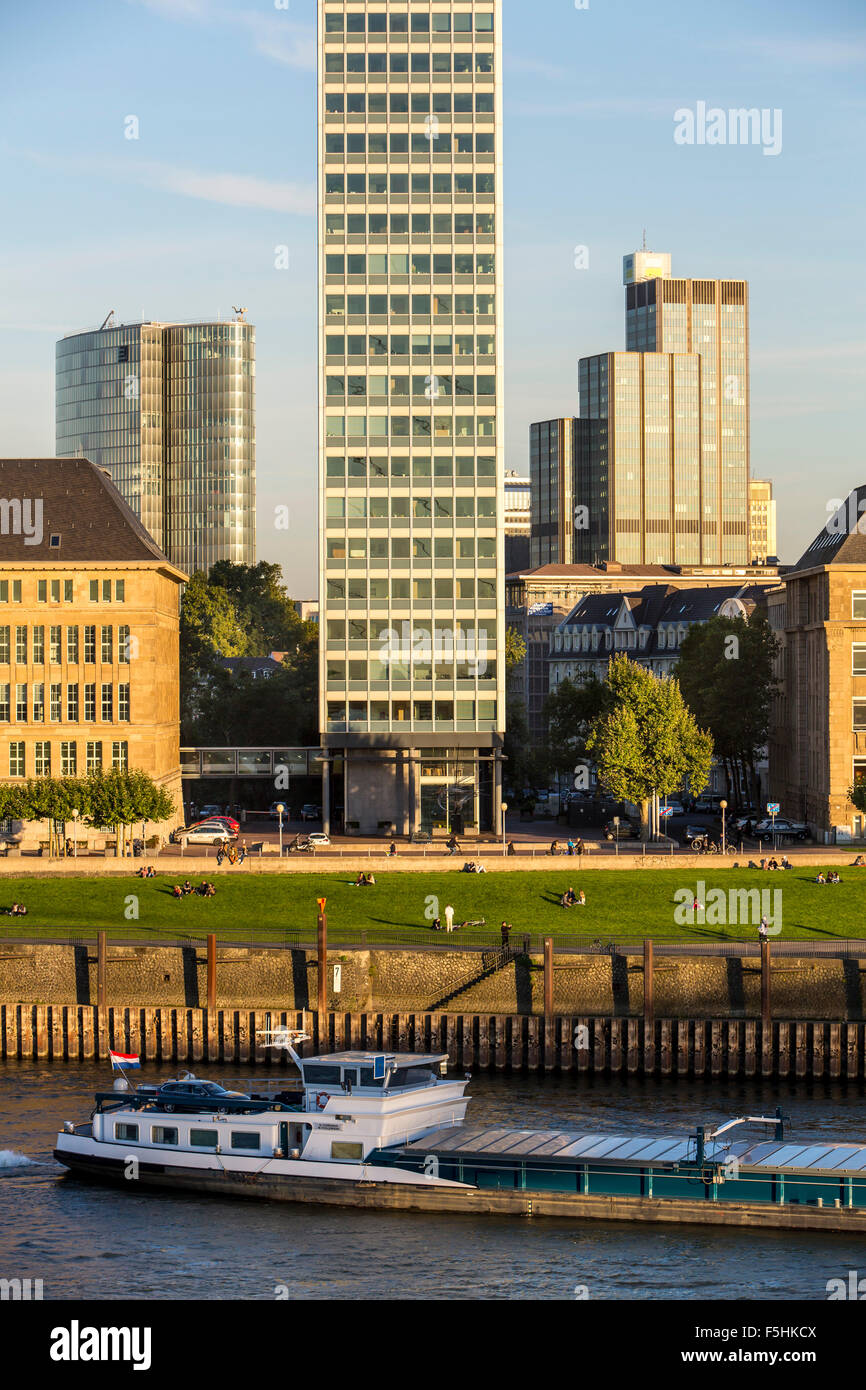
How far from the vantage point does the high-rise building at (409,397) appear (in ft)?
418

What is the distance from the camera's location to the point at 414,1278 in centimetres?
5278

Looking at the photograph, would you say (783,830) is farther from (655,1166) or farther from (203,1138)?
(203,1138)

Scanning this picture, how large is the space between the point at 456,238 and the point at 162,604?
110ft

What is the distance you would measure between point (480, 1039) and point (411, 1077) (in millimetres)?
14551

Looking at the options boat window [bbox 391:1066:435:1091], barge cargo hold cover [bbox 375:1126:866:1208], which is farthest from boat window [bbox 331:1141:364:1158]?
boat window [bbox 391:1066:435:1091]

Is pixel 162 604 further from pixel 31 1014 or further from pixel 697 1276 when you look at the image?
pixel 697 1276

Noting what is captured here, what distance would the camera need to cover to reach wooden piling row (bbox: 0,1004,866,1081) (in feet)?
253

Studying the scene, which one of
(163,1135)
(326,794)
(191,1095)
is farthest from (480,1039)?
(326,794)

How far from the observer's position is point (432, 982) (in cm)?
8369

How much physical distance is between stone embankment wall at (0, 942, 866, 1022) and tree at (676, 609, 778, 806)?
61.4 meters

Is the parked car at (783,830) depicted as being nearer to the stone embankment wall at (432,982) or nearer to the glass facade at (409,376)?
the glass facade at (409,376)
